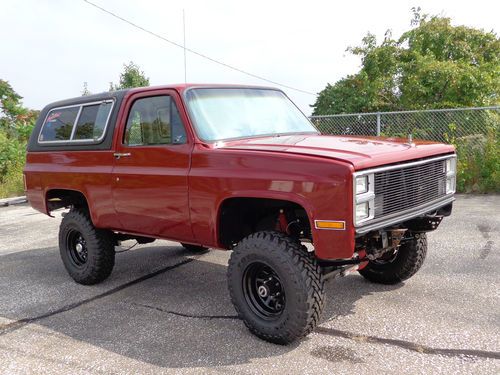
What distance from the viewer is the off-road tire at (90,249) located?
4.93m

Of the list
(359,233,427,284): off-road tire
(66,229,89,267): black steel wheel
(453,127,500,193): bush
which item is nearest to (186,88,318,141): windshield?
(359,233,427,284): off-road tire

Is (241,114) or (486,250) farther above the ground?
(241,114)

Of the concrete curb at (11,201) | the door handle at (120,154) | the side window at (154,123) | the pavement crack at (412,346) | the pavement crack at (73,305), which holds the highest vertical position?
the side window at (154,123)

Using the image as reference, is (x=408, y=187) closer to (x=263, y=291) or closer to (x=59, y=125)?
(x=263, y=291)

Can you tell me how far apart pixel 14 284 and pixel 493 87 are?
572 inches

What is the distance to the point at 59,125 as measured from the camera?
535cm

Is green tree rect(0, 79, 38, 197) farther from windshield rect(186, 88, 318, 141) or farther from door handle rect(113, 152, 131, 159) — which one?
windshield rect(186, 88, 318, 141)

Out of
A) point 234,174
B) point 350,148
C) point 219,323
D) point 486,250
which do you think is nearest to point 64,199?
point 219,323

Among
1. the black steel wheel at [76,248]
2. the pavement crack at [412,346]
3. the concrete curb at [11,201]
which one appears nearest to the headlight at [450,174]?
the pavement crack at [412,346]

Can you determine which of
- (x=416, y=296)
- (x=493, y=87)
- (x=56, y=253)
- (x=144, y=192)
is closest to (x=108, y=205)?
(x=144, y=192)

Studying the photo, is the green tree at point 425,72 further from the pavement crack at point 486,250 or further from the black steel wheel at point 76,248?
the black steel wheel at point 76,248

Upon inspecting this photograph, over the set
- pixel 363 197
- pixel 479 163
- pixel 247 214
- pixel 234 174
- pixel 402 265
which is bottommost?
pixel 402 265

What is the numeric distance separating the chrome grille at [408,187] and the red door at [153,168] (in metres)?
1.54

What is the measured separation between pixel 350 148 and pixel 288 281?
107cm
